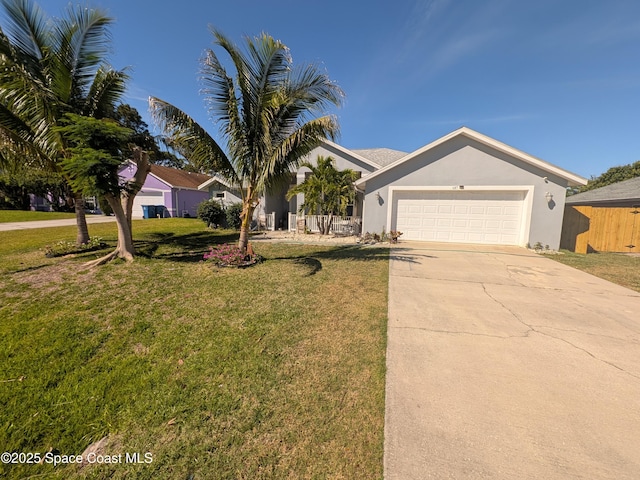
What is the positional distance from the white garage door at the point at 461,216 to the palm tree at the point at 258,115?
698 centimetres

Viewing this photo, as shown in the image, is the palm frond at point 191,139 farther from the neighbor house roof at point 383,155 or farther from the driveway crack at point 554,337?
the neighbor house roof at point 383,155

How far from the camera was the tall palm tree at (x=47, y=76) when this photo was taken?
20.2 feet

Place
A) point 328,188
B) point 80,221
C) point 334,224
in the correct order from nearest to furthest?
point 80,221, point 328,188, point 334,224

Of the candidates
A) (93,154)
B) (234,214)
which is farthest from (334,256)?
(234,214)

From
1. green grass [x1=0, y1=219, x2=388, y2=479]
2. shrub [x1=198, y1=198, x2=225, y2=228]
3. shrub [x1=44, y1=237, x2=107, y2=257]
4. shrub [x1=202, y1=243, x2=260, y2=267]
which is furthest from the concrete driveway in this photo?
shrub [x1=198, y1=198, x2=225, y2=228]

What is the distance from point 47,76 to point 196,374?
28.2 feet

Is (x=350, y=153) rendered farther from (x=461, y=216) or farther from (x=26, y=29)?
(x=26, y=29)

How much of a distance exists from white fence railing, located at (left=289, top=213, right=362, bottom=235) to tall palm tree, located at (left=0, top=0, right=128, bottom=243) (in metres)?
9.46

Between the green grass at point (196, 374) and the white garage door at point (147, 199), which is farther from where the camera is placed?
Result: the white garage door at point (147, 199)

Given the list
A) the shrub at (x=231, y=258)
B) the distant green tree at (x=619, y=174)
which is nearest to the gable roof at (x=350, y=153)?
the shrub at (x=231, y=258)

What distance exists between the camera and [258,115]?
22.2 feet

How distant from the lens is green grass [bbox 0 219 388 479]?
2096 millimetres

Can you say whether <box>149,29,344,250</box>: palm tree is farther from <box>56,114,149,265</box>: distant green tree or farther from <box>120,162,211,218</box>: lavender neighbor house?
<box>120,162,211,218</box>: lavender neighbor house

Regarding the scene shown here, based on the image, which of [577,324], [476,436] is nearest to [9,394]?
[476,436]
